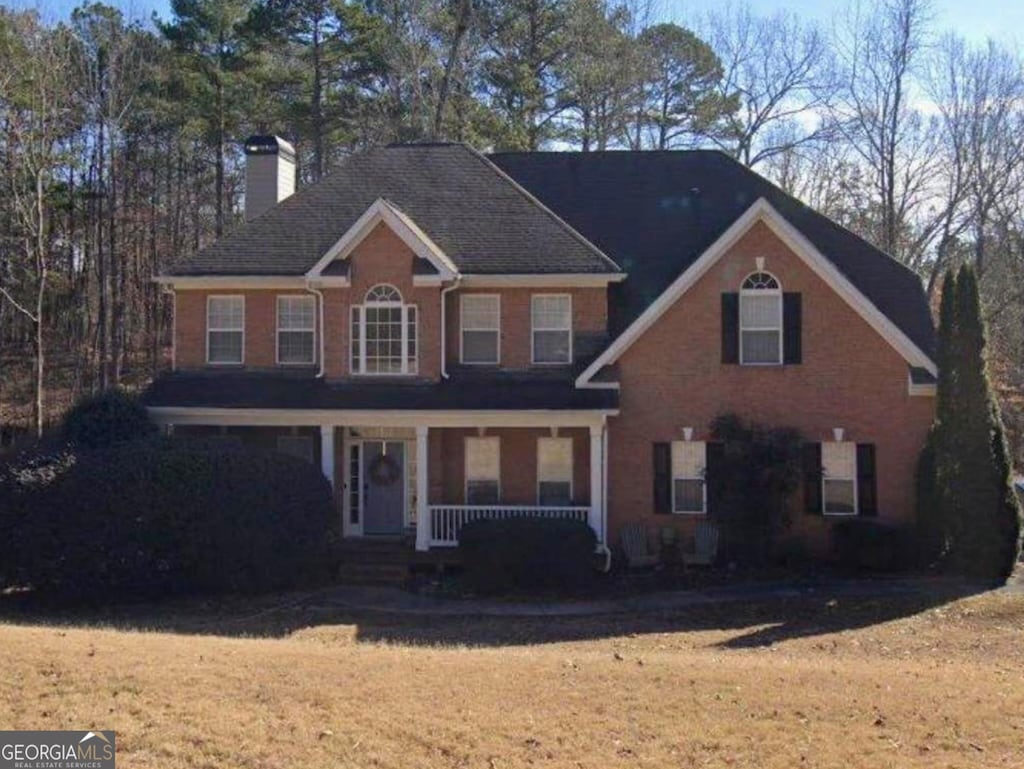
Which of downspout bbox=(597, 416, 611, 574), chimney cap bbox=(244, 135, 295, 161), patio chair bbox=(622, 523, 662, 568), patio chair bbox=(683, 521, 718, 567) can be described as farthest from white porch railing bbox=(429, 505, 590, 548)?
chimney cap bbox=(244, 135, 295, 161)

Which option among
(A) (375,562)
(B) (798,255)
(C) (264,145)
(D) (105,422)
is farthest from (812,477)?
(C) (264,145)

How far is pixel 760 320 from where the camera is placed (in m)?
21.1

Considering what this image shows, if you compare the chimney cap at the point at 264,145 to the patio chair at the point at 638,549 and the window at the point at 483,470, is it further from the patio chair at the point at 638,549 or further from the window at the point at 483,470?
the patio chair at the point at 638,549

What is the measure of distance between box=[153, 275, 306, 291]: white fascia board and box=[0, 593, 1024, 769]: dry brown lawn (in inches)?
381

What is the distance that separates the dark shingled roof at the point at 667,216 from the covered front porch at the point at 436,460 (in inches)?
117

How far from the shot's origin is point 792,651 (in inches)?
566

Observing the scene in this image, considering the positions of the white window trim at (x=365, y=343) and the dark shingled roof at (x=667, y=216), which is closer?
the white window trim at (x=365, y=343)

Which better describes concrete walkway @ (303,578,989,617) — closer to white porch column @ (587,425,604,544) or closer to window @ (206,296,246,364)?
white porch column @ (587,425,604,544)

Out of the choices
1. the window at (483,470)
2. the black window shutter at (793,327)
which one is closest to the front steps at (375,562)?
the window at (483,470)

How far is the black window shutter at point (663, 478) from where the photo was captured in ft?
69.5

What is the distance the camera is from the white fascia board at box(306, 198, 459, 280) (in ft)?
71.3

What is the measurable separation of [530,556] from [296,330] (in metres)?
7.46

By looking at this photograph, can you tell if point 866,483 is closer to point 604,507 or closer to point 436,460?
point 604,507

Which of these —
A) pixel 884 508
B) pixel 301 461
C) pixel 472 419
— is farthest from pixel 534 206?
pixel 884 508
